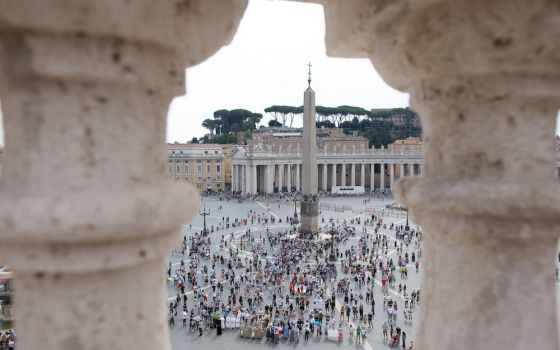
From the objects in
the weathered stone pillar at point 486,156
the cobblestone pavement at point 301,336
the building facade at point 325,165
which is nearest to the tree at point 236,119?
the building facade at point 325,165

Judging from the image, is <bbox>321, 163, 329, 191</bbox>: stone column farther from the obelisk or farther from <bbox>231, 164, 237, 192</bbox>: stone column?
the obelisk

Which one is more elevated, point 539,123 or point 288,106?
point 288,106

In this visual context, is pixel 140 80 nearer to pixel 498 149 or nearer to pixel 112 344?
pixel 112 344

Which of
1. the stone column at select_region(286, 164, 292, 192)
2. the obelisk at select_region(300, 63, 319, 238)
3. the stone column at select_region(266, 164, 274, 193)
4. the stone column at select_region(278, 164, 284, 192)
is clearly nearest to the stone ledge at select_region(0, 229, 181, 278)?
the obelisk at select_region(300, 63, 319, 238)

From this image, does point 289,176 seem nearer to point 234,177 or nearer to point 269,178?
point 269,178

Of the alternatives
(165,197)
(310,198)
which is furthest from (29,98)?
(310,198)
